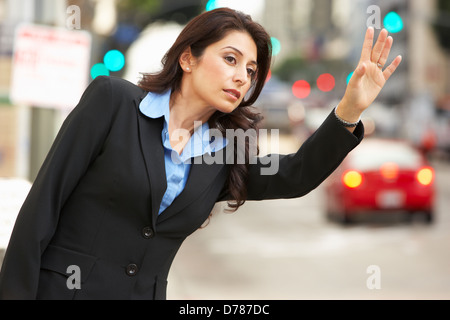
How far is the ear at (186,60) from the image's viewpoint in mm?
2633

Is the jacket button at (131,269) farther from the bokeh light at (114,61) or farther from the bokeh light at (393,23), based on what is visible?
the bokeh light at (114,61)

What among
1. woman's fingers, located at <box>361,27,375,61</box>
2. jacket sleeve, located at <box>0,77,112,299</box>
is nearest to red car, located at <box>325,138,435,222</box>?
woman's fingers, located at <box>361,27,375,61</box>

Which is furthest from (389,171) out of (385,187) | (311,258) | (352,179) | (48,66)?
(48,66)

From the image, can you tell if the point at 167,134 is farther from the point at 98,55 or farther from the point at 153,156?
the point at 98,55

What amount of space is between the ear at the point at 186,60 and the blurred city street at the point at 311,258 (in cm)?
524

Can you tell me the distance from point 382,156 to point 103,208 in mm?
11668

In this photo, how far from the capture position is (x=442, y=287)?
8562mm

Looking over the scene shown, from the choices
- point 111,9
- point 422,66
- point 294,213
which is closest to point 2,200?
point 294,213

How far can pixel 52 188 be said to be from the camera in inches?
91.8

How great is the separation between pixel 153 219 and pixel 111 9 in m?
20.3

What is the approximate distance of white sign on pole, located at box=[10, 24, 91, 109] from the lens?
5.80m

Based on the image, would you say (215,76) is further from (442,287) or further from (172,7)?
(172,7)

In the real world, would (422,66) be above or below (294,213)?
above

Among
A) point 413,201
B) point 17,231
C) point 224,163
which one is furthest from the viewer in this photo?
point 413,201
